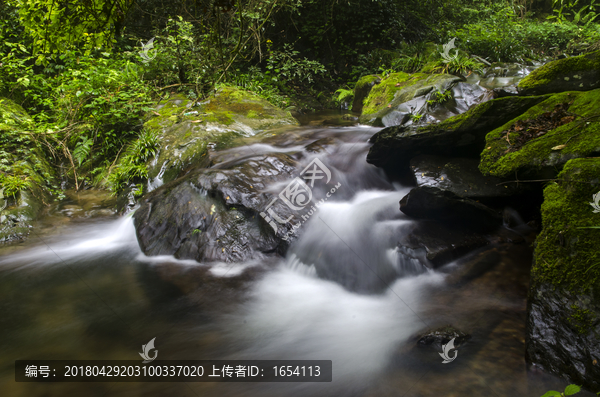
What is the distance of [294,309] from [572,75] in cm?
430

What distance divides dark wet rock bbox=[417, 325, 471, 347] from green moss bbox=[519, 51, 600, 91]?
3361mm

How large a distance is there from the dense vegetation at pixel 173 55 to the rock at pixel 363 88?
628mm

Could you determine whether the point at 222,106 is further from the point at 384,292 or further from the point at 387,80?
the point at 384,292

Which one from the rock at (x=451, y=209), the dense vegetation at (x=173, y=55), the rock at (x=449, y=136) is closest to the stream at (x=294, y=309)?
the rock at (x=451, y=209)

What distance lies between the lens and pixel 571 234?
2.19 meters

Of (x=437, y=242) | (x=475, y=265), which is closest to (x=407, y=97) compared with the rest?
(x=437, y=242)

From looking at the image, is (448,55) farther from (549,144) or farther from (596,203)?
(596,203)

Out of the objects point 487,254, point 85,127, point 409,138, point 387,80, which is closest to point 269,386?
point 487,254

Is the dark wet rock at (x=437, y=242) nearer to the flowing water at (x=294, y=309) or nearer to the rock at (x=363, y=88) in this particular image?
the flowing water at (x=294, y=309)

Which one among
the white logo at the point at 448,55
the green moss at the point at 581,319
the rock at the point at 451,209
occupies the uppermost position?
the white logo at the point at 448,55

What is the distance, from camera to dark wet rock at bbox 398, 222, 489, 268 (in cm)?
358

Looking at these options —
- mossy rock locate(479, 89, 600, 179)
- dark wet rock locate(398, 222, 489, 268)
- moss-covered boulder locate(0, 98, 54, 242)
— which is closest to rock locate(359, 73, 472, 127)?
mossy rock locate(479, 89, 600, 179)

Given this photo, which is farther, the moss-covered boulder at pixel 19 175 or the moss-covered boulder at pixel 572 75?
the moss-covered boulder at pixel 19 175

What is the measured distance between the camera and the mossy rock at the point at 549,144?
271 cm
